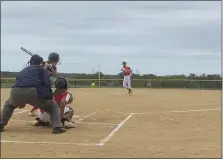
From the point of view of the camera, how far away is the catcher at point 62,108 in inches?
405

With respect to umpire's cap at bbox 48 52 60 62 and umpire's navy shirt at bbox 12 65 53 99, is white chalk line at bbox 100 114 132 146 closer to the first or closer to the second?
umpire's navy shirt at bbox 12 65 53 99

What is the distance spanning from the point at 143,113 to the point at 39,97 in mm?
4779

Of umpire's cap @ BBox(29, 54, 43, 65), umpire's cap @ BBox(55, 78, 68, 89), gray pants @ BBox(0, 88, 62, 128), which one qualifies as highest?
umpire's cap @ BBox(29, 54, 43, 65)

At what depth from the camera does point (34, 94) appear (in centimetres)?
934

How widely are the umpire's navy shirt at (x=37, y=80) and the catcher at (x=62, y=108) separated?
850 millimetres

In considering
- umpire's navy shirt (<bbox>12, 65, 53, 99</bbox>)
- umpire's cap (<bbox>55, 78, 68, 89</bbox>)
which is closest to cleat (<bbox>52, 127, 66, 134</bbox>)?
umpire's navy shirt (<bbox>12, 65, 53, 99</bbox>)

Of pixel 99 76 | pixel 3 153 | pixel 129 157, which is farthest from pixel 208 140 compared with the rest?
pixel 99 76

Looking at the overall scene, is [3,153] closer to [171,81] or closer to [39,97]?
[39,97]

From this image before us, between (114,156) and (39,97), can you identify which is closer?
(114,156)

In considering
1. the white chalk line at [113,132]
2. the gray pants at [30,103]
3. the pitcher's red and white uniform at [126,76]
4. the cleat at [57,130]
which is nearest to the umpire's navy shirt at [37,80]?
the gray pants at [30,103]

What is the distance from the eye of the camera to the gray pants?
937 cm

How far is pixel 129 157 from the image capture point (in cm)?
705

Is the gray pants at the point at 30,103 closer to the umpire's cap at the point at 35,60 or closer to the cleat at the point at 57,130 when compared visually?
the cleat at the point at 57,130

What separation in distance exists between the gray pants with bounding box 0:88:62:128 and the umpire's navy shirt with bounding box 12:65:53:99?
105mm
